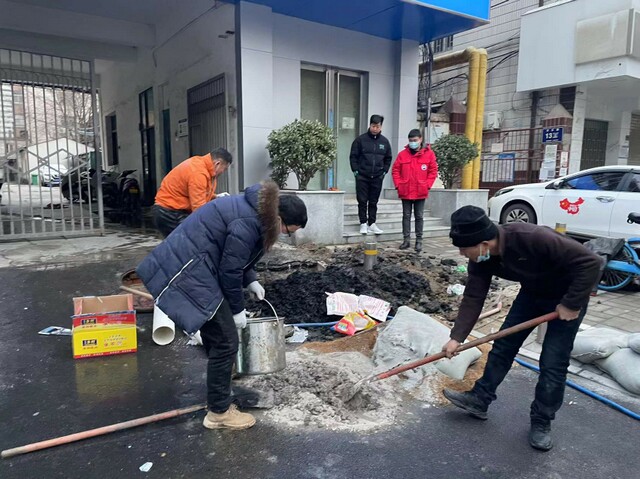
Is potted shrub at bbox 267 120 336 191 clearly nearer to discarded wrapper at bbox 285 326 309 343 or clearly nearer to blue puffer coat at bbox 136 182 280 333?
discarded wrapper at bbox 285 326 309 343

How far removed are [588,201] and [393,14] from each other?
16.7ft

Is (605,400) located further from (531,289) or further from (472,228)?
(472,228)

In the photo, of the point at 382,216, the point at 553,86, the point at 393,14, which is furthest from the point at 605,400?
the point at 553,86

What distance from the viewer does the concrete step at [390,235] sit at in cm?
864

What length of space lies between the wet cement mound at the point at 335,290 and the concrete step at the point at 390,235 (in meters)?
2.77

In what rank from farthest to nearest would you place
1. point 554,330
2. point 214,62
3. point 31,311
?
point 214,62
point 31,311
point 554,330

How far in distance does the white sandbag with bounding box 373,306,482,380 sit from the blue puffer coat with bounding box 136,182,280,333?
A: 151 cm

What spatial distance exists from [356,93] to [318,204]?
4.01 meters

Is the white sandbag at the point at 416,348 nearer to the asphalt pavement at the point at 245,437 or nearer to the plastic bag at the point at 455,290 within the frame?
the asphalt pavement at the point at 245,437

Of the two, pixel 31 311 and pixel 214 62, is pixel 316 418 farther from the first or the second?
pixel 214 62

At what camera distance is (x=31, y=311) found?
194 inches

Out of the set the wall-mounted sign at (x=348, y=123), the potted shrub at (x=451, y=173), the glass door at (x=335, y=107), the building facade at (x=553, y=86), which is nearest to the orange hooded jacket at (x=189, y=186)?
the glass door at (x=335, y=107)

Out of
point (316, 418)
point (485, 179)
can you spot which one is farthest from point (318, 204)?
→ point (485, 179)

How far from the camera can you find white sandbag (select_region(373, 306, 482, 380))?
11.7 feet
